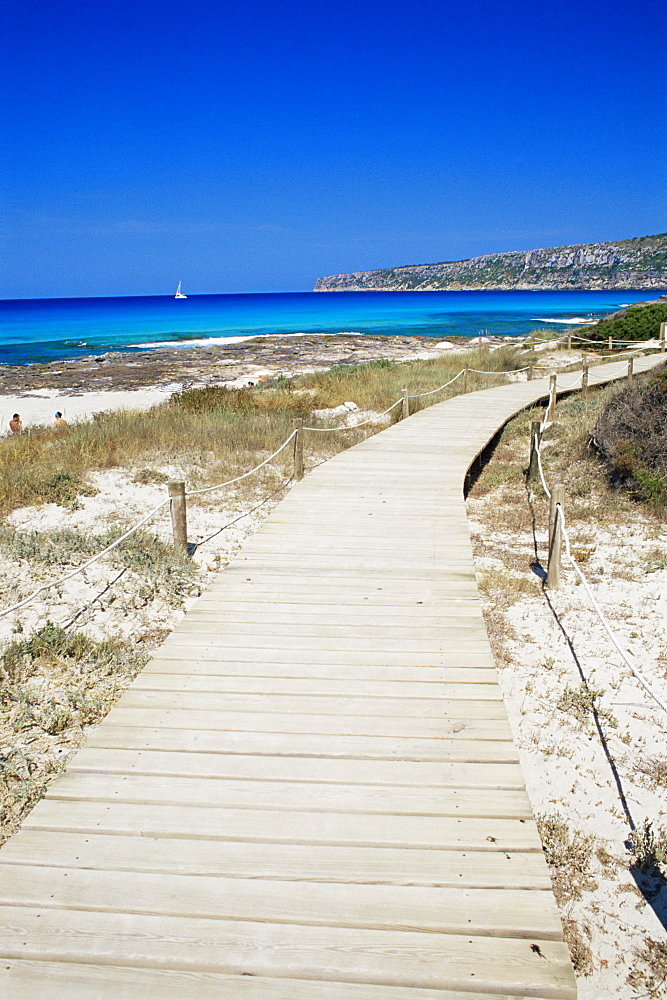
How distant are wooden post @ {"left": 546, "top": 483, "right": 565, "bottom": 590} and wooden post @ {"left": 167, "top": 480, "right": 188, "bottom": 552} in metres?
3.50

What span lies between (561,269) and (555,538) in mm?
159349

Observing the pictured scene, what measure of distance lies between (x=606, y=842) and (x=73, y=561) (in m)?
5.25

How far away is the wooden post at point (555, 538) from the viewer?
6.15 metres

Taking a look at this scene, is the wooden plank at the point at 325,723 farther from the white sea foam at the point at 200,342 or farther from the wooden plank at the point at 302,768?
the white sea foam at the point at 200,342

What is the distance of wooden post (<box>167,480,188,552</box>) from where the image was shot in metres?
6.55

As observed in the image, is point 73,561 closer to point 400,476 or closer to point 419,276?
point 400,476

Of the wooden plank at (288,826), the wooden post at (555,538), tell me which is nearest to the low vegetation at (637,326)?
the wooden post at (555,538)

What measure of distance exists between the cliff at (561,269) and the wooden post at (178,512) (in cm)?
12369

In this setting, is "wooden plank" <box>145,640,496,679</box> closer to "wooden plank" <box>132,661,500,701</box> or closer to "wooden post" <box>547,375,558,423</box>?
"wooden plank" <box>132,661,500,701</box>

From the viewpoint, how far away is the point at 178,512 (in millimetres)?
6699

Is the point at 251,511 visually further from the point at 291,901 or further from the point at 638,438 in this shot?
the point at 291,901

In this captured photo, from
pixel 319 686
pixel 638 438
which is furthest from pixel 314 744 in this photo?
pixel 638 438

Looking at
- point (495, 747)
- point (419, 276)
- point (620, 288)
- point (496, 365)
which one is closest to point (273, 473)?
point (495, 747)

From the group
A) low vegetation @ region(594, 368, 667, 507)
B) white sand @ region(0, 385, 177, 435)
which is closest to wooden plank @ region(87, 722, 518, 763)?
low vegetation @ region(594, 368, 667, 507)
